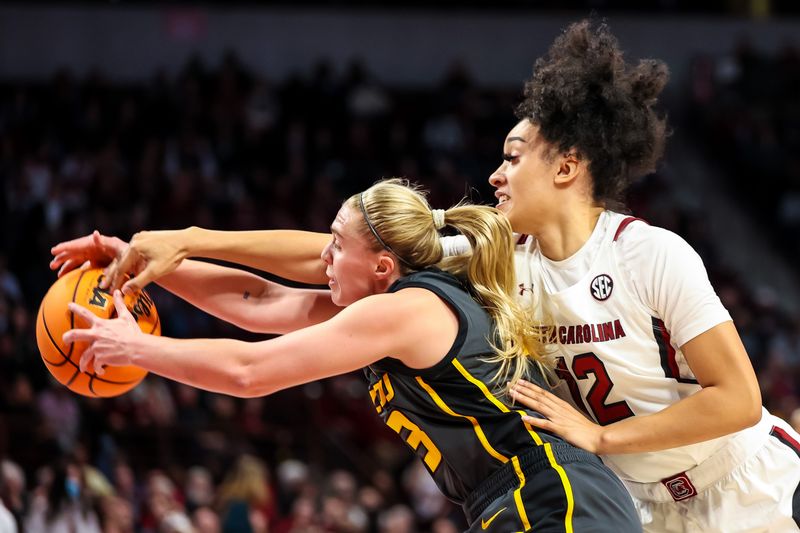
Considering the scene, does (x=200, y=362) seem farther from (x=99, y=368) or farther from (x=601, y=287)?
(x=601, y=287)

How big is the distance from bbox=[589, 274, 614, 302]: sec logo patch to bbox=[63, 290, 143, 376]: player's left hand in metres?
1.51

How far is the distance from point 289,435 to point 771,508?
7685 mm

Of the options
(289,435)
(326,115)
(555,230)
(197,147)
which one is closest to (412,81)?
(326,115)

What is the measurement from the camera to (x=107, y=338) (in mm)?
3139

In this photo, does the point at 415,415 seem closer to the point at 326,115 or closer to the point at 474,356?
the point at 474,356

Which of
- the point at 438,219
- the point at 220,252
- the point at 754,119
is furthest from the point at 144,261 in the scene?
the point at 754,119

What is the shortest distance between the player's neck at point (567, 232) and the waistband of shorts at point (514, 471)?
742mm

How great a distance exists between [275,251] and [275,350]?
846mm

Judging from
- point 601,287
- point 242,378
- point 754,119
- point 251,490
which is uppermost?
point 601,287

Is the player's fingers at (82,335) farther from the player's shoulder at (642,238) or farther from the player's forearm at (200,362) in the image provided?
the player's shoulder at (642,238)

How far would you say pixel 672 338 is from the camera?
3.47m

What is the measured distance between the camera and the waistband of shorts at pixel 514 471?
323 centimetres

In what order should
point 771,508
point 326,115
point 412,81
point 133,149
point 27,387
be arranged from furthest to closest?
1. point 412,81
2. point 326,115
3. point 133,149
4. point 27,387
5. point 771,508

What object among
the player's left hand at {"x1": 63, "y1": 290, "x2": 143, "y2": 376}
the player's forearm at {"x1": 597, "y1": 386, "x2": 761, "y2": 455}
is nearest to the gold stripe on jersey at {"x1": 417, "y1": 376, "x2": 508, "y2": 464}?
the player's forearm at {"x1": 597, "y1": 386, "x2": 761, "y2": 455}
